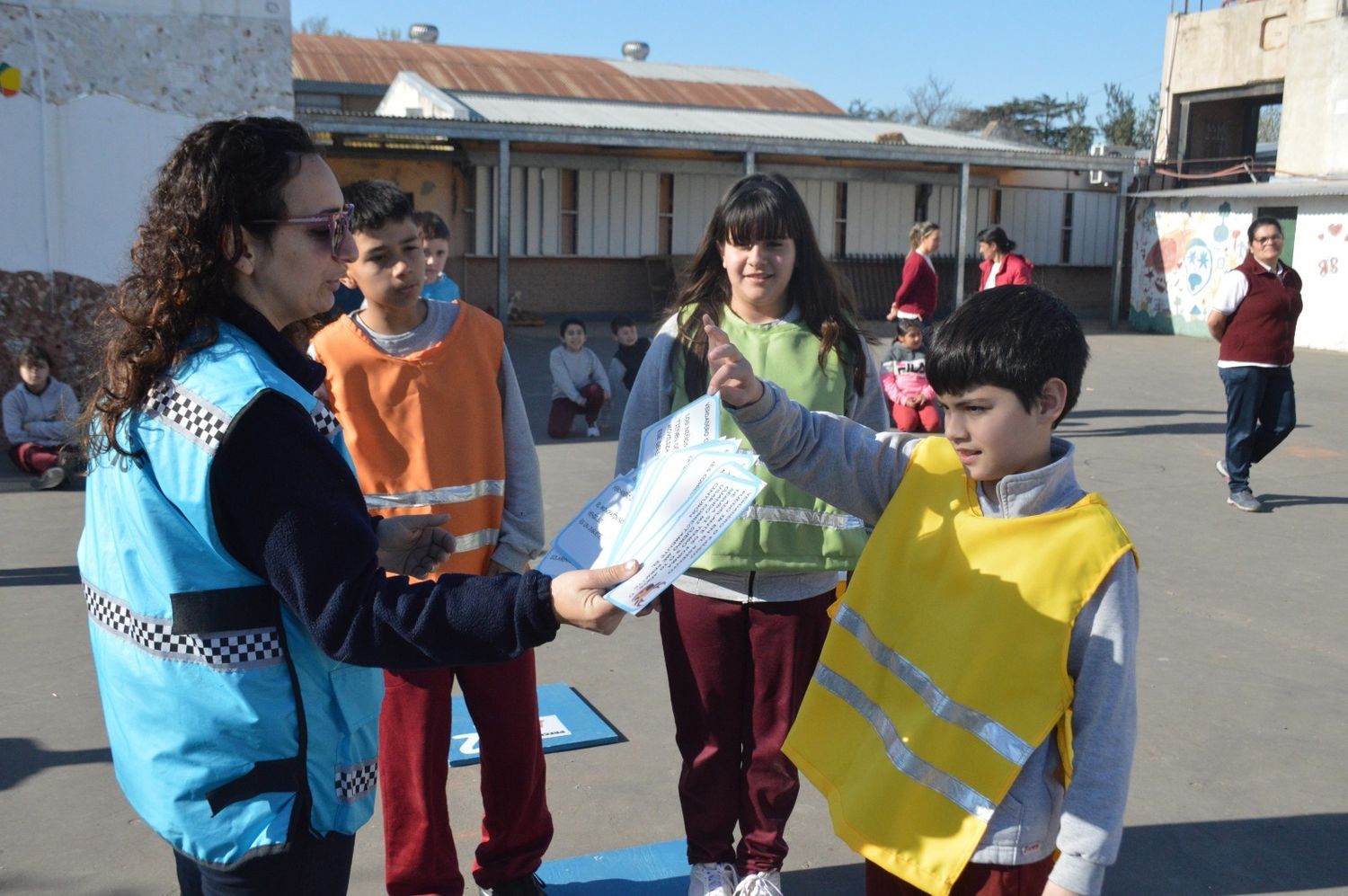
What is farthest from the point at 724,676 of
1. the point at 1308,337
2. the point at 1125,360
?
the point at 1308,337

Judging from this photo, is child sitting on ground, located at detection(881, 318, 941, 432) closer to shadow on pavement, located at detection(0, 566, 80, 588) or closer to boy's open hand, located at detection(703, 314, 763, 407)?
shadow on pavement, located at detection(0, 566, 80, 588)

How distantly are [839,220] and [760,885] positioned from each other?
24.7 meters

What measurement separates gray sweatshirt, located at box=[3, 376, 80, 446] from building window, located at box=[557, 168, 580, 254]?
53.6 ft

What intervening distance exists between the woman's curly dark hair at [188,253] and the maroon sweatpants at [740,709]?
66.7 inches

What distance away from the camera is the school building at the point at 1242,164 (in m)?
20.0

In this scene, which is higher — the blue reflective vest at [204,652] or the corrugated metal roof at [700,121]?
the corrugated metal roof at [700,121]

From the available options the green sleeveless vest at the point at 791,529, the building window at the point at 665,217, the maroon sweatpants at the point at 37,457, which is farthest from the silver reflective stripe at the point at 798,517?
the building window at the point at 665,217

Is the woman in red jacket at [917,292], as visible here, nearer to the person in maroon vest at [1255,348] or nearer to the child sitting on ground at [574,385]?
the person in maroon vest at [1255,348]

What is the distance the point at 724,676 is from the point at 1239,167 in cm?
2512

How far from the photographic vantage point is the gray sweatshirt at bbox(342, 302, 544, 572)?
3227mm

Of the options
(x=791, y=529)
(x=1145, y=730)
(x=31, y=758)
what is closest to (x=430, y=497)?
(x=791, y=529)

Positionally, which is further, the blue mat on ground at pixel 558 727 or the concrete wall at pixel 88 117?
the concrete wall at pixel 88 117

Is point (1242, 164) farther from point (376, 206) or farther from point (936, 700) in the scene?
point (936, 700)

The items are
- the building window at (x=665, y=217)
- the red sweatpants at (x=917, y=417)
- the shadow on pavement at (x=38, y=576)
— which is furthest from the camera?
the building window at (x=665, y=217)
